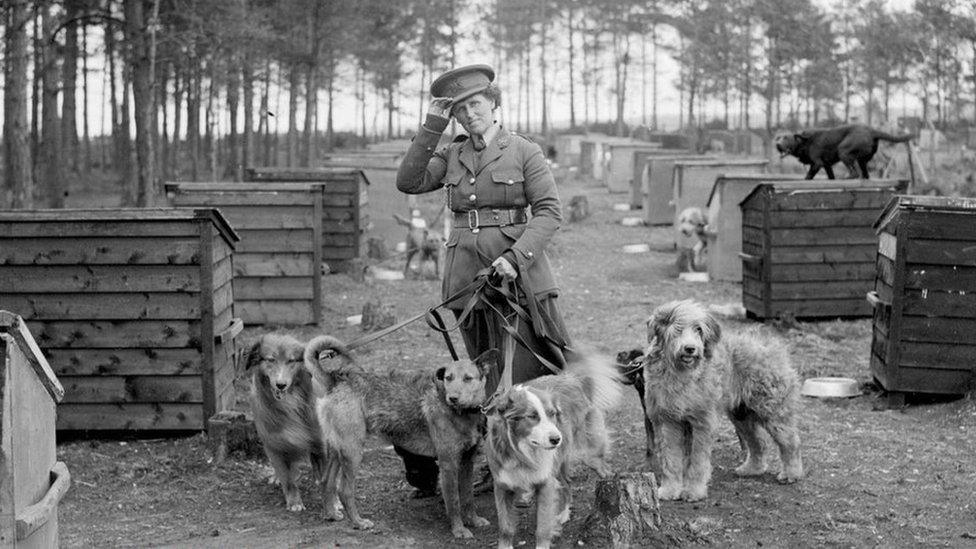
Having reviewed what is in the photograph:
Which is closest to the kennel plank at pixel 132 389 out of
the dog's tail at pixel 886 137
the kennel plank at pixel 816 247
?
the kennel plank at pixel 816 247

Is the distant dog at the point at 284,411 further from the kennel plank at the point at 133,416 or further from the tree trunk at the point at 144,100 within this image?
the tree trunk at the point at 144,100

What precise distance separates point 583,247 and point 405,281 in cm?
682

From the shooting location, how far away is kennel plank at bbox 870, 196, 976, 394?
10477mm

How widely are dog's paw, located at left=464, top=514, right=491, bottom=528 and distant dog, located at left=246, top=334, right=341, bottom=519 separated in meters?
1.25

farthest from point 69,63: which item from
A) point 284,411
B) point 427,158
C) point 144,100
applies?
point 427,158

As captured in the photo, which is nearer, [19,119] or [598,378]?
[598,378]

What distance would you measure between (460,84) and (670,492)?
2.91 metres

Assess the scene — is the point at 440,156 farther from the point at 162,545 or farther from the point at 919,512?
the point at 919,512

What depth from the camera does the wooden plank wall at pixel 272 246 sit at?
47.9 ft

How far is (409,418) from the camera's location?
7.36m

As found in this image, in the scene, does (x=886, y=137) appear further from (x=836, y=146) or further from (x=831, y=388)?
(x=831, y=388)

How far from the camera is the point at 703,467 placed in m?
7.84

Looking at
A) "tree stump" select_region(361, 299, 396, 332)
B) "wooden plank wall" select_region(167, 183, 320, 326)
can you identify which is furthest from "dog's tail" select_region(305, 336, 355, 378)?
"tree stump" select_region(361, 299, 396, 332)

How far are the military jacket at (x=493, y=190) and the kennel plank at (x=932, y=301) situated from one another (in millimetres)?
4359
